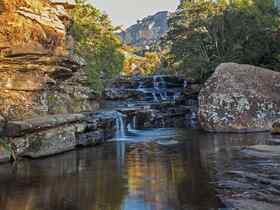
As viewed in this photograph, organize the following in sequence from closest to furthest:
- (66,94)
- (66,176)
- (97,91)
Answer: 1. (66,176)
2. (66,94)
3. (97,91)

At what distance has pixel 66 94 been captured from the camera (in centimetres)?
2022

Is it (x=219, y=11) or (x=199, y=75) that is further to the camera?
(x=219, y=11)

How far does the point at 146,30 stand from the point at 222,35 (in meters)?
124

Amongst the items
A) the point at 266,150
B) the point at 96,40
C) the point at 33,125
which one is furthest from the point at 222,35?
the point at 33,125

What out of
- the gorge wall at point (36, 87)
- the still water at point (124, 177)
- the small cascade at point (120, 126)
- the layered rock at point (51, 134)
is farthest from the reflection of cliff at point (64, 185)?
the small cascade at point (120, 126)

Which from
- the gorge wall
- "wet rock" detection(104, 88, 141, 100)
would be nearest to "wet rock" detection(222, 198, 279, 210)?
the gorge wall

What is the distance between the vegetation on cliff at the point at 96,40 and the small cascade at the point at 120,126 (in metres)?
5.35

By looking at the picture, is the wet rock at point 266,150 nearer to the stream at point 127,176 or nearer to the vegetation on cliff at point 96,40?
the stream at point 127,176

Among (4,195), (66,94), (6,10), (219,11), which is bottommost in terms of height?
(4,195)

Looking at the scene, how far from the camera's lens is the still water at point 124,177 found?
8.16 meters

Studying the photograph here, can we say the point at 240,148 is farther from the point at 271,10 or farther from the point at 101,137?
the point at 271,10

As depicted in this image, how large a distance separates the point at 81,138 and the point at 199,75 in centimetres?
1286

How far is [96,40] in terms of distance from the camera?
1186 inches

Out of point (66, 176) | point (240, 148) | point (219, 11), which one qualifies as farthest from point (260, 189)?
point (219, 11)
